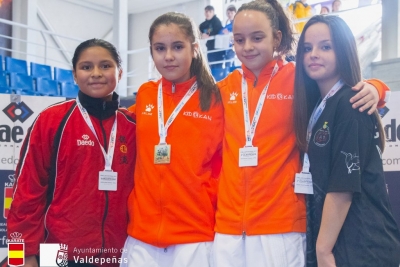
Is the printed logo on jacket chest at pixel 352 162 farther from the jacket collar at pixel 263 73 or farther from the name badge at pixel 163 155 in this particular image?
the name badge at pixel 163 155

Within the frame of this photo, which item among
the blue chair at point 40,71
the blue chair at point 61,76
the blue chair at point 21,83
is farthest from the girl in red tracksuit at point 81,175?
the blue chair at point 61,76

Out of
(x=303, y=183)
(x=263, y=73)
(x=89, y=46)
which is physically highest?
(x=89, y=46)

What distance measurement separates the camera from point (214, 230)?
6.75 feet

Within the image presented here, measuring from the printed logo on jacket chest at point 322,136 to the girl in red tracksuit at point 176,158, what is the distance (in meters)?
0.47

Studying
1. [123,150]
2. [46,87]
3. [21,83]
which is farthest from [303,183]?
[46,87]

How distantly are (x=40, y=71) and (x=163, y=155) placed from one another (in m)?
7.37

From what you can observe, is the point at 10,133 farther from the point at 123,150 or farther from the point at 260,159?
the point at 260,159

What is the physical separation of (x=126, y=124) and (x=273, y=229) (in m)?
0.91

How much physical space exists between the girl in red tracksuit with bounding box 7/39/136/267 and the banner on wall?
1207 millimetres

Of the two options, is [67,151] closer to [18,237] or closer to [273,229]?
[18,237]

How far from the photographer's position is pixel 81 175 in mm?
2143

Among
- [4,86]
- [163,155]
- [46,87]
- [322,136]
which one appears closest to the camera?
[322,136]

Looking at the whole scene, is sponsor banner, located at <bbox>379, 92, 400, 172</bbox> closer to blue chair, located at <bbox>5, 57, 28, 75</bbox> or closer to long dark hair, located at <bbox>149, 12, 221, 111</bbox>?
long dark hair, located at <bbox>149, 12, 221, 111</bbox>

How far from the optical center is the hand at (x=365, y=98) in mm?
1836
